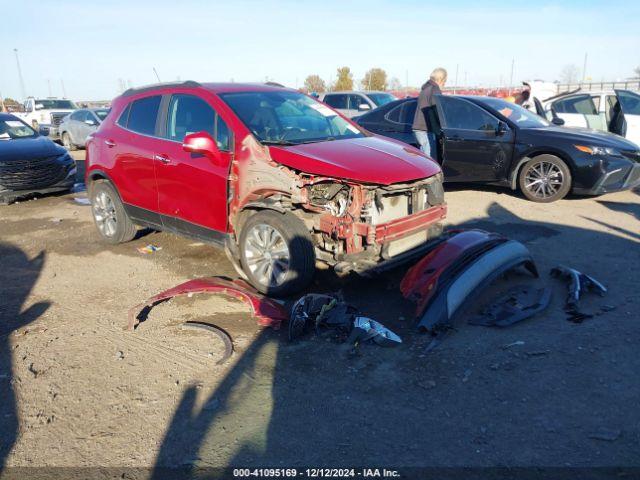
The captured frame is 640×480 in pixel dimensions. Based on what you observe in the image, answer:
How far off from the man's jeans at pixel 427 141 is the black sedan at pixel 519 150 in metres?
0.20

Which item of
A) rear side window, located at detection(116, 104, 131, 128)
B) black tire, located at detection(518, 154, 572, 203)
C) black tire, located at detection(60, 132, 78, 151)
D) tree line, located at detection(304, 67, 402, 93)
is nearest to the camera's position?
rear side window, located at detection(116, 104, 131, 128)

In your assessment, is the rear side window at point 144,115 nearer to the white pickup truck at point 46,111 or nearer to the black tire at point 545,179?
the black tire at point 545,179

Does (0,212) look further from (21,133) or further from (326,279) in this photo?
(326,279)

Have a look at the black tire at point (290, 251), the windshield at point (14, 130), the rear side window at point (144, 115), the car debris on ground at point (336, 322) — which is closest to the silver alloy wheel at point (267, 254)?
the black tire at point (290, 251)

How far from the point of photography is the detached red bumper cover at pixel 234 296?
4.11m

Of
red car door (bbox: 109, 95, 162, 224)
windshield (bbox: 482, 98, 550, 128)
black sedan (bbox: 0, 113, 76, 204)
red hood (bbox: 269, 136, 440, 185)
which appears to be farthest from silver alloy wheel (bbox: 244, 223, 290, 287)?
black sedan (bbox: 0, 113, 76, 204)

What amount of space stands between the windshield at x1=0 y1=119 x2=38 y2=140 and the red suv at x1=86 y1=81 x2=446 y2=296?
18.8 ft

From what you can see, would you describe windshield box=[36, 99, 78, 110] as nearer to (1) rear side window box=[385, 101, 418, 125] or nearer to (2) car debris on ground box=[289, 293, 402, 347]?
(1) rear side window box=[385, 101, 418, 125]

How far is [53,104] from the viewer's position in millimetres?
23453

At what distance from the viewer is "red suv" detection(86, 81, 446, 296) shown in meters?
4.22

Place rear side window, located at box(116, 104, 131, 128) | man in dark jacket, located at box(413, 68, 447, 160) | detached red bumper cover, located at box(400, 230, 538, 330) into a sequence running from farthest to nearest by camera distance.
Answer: man in dark jacket, located at box(413, 68, 447, 160)
rear side window, located at box(116, 104, 131, 128)
detached red bumper cover, located at box(400, 230, 538, 330)

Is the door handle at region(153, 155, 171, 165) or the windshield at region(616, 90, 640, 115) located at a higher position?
the windshield at region(616, 90, 640, 115)

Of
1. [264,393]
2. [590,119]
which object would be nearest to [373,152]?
[264,393]

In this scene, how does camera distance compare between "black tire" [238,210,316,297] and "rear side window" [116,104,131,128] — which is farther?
"rear side window" [116,104,131,128]
